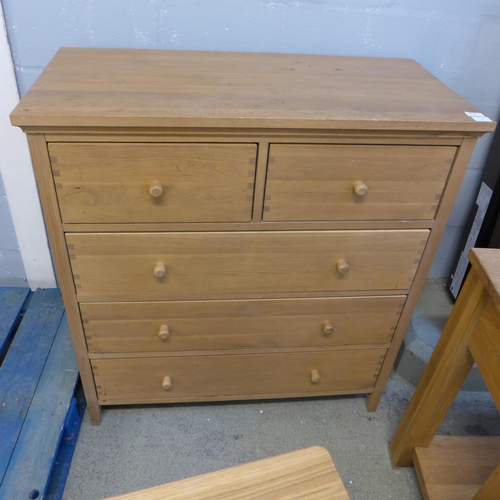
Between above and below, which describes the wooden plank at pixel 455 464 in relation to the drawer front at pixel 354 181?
below

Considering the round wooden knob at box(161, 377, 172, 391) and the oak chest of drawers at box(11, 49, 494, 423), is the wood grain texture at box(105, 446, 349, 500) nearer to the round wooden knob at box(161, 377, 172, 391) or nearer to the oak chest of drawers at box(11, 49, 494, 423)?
the oak chest of drawers at box(11, 49, 494, 423)

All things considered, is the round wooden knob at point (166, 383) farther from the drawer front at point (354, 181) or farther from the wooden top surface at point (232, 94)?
the wooden top surface at point (232, 94)

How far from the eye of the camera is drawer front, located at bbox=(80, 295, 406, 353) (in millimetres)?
1266

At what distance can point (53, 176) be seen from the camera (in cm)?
100

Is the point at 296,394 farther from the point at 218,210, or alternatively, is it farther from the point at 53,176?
the point at 53,176

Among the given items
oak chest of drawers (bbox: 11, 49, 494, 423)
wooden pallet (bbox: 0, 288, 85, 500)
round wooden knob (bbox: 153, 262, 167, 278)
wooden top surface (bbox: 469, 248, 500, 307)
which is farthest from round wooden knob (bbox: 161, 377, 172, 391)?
wooden top surface (bbox: 469, 248, 500, 307)

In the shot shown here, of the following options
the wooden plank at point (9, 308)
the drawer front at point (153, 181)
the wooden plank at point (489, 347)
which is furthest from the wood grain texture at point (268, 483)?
the wooden plank at point (9, 308)

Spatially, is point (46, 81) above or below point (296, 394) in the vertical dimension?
above

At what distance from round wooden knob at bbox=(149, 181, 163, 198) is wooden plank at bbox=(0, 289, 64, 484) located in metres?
0.89

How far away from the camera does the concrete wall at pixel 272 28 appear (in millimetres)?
1330

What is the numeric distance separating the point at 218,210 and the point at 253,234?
0.11m

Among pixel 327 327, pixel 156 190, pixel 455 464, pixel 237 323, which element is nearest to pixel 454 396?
pixel 455 464

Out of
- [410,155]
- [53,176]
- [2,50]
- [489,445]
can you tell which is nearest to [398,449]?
[489,445]

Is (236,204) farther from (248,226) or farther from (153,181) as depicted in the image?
(153,181)
